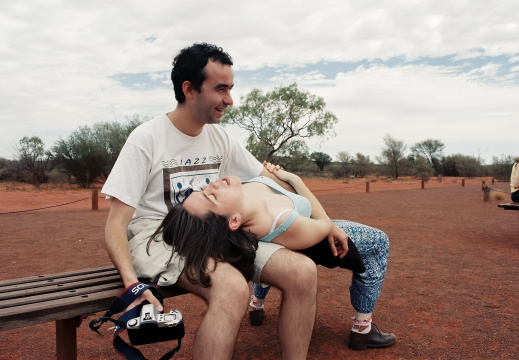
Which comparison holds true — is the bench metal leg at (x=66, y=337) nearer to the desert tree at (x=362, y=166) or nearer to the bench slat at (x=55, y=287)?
the bench slat at (x=55, y=287)

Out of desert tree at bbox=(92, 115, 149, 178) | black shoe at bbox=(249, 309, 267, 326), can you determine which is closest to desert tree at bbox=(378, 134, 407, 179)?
desert tree at bbox=(92, 115, 149, 178)

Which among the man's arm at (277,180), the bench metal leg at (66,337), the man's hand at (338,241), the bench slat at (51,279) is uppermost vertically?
the man's arm at (277,180)

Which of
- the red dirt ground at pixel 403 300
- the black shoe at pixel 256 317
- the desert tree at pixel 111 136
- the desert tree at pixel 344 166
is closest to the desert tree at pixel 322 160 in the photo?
the desert tree at pixel 344 166

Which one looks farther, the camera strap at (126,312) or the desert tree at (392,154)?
the desert tree at (392,154)

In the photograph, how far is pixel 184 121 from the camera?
2742 millimetres

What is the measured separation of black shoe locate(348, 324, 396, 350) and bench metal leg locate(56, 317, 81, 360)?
1.71 metres

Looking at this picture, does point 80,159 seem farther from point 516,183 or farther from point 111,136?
point 516,183

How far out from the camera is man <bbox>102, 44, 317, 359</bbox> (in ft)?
6.48

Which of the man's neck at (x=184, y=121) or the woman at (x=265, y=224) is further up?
the man's neck at (x=184, y=121)

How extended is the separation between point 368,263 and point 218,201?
1231 mm

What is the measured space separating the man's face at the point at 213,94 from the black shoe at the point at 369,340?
5.52ft

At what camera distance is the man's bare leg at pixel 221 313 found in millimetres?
1829

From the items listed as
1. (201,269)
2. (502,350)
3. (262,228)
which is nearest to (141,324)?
(201,269)

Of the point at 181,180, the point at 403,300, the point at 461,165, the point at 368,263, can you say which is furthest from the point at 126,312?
the point at 461,165
